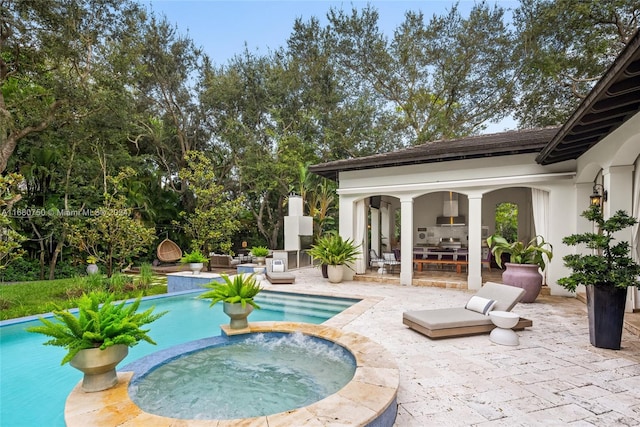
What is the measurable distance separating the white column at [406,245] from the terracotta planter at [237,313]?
641cm

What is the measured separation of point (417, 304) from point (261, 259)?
340 inches

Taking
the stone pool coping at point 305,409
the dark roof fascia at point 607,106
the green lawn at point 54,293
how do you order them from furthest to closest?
the green lawn at point 54,293, the dark roof fascia at point 607,106, the stone pool coping at point 305,409

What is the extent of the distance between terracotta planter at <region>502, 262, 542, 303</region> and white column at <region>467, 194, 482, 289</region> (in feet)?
5.60

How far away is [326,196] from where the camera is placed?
16938mm

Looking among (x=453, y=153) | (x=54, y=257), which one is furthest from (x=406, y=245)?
(x=54, y=257)

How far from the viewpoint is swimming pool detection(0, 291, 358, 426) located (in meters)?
3.69

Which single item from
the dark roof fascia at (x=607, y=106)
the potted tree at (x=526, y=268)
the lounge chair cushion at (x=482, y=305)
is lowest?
the lounge chair cushion at (x=482, y=305)

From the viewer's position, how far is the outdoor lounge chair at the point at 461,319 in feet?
17.3

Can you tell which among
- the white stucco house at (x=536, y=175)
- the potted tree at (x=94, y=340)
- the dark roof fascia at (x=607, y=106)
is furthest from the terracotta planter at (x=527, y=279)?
the potted tree at (x=94, y=340)

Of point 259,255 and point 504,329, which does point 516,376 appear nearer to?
point 504,329

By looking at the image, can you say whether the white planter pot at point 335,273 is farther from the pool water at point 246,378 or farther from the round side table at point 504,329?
the round side table at point 504,329

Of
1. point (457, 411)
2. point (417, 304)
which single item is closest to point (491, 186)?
point (417, 304)

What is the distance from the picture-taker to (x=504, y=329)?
5.19 metres

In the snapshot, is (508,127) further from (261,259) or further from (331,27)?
(261,259)
